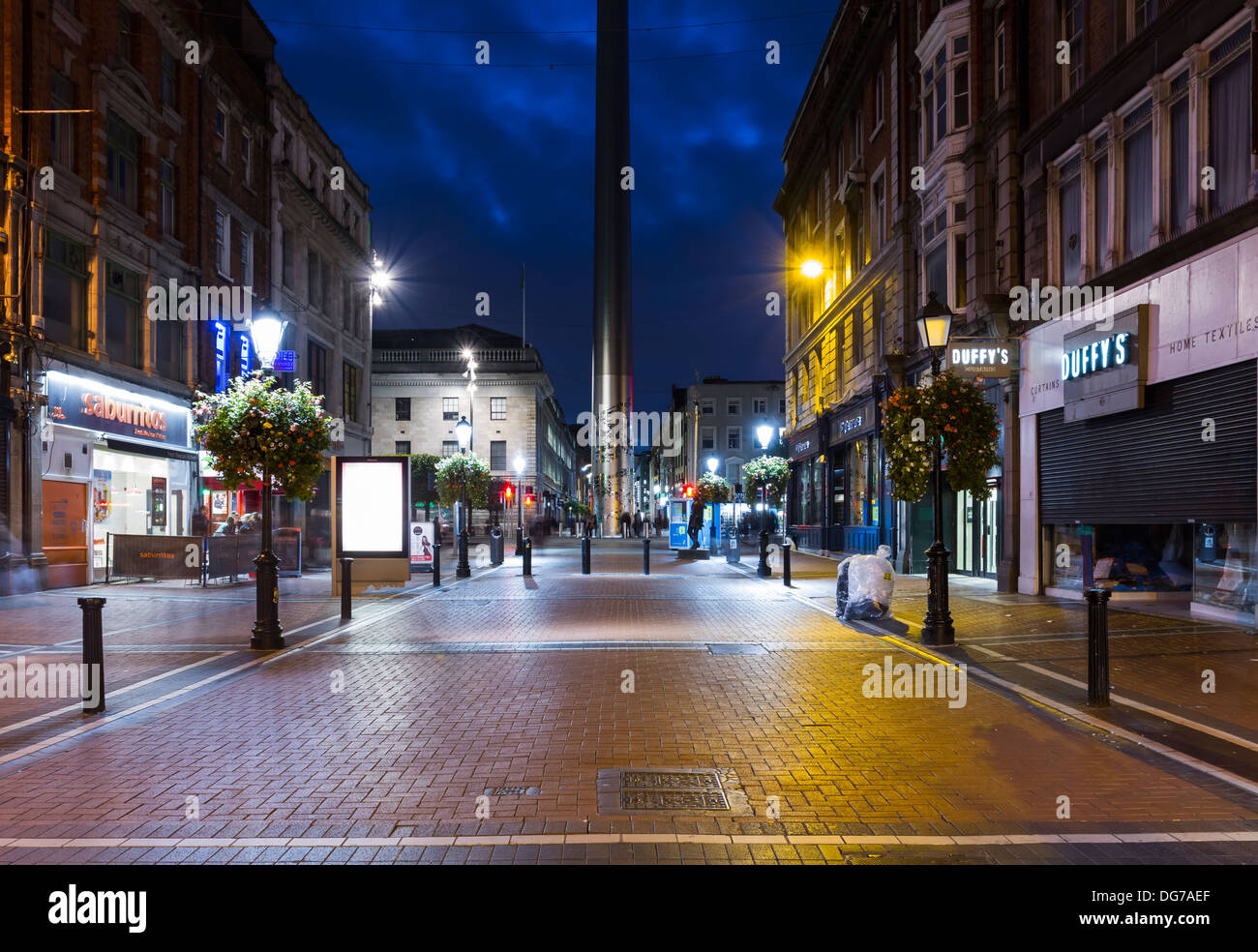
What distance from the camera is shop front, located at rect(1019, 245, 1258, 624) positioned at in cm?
1302

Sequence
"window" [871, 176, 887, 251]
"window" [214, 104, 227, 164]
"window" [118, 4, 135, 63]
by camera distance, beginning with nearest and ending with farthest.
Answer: "window" [118, 4, 135, 63] → "window" [214, 104, 227, 164] → "window" [871, 176, 887, 251]

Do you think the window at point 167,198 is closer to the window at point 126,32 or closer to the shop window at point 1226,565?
the window at point 126,32

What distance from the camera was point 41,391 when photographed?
64.3 ft

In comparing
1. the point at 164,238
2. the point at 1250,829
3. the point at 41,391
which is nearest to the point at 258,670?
the point at 1250,829

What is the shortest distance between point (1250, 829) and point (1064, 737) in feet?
6.79

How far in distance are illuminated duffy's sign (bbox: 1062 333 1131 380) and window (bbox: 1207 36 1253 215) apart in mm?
2541

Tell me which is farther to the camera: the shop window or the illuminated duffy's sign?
the illuminated duffy's sign

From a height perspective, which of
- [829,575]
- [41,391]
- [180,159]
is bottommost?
[829,575]

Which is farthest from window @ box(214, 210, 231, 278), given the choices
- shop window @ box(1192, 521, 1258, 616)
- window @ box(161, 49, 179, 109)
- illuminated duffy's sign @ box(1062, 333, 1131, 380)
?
shop window @ box(1192, 521, 1258, 616)

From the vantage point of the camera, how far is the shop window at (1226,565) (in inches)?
512

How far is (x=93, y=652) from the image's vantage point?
26.8 ft

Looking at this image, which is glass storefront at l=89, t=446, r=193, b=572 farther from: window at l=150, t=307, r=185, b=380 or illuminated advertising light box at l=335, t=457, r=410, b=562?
illuminated advertising light box at l=335, t=457, r=410, b=562
